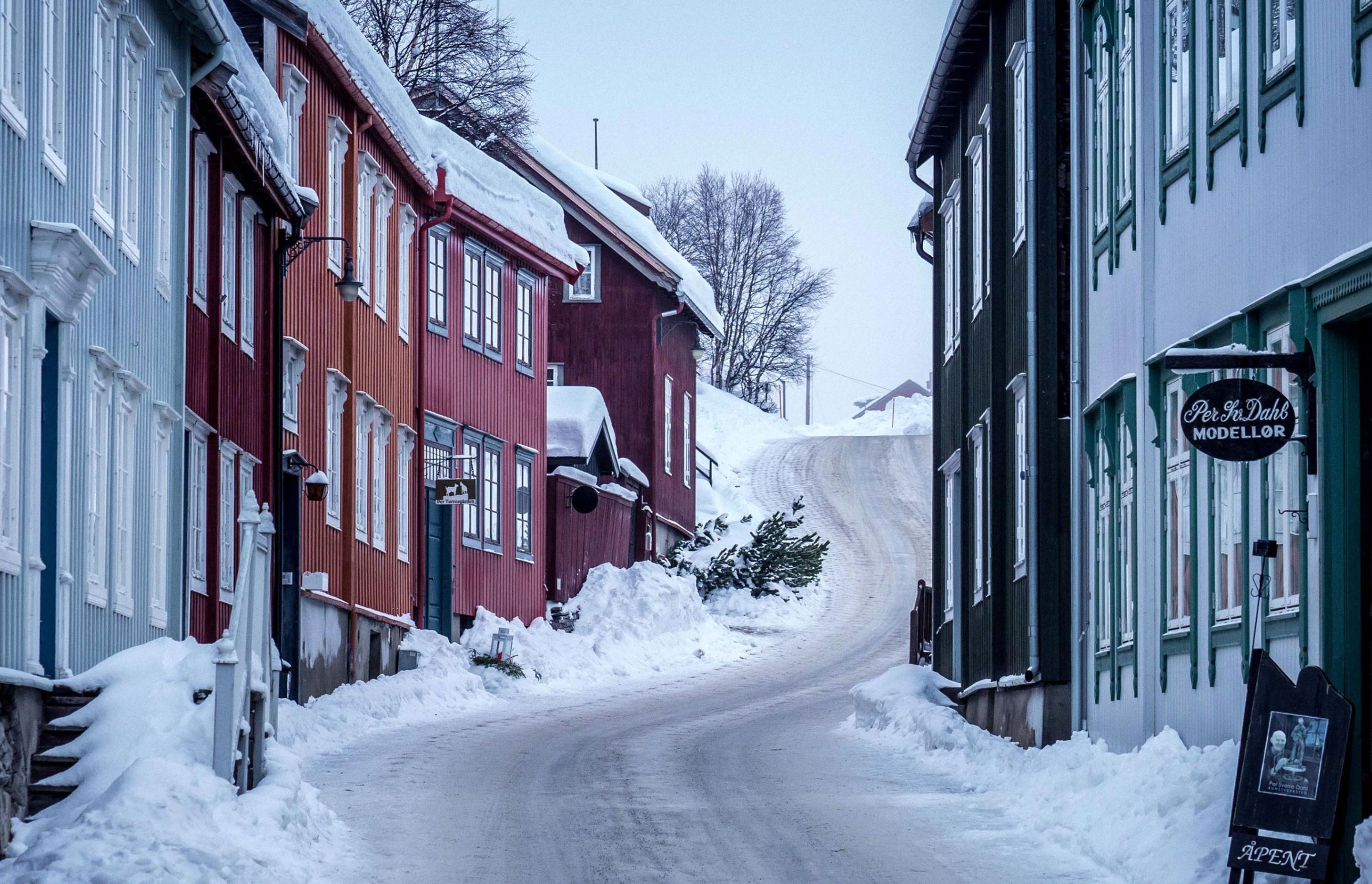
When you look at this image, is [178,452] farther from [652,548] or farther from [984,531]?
[652,548]

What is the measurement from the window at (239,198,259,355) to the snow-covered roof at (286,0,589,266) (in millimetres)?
2754

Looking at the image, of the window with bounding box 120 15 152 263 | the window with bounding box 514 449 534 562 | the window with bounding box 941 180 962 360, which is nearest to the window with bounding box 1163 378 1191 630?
the window with bounding box 120 15 152 263

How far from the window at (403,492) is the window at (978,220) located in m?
8.64

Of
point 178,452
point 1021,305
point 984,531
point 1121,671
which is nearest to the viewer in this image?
point 1121,671

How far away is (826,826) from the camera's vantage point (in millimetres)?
12930

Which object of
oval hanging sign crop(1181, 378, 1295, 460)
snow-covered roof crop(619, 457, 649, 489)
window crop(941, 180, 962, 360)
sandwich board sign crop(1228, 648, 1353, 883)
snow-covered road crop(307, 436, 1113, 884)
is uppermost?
window crop(941, 180, 962, 360)

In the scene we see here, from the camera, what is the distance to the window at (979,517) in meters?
21.3

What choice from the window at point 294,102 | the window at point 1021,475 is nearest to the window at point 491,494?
the window at point 294,102

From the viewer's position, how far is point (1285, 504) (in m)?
10.9

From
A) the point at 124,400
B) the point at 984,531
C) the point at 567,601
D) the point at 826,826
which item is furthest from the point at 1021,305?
the point at 567,601

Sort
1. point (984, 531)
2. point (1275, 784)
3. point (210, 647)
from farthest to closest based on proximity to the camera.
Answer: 1. point (984, 531)
2. point (210, 647)
3. point (1275, 784)

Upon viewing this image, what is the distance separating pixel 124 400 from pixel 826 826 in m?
6.12

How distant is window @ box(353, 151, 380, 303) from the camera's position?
24500 mm

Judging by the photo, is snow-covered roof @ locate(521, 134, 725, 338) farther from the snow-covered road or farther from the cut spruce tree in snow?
the snow-covered road
